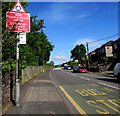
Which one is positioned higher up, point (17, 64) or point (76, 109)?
point (17, 64)

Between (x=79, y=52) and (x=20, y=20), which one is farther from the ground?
(x=79, y=52)

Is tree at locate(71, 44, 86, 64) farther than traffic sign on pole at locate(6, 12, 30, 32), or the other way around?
tree at locate(71, 44, 86, 64)

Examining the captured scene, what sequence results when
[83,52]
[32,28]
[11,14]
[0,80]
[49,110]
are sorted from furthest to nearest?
1. [83,52]
2. [32,28]
3. [11,14]
4. [49,110]
5. [0,80]

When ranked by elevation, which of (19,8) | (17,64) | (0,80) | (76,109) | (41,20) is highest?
(41,20)

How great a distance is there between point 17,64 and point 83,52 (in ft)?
352

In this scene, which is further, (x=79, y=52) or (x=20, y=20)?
(x=79, y=52)

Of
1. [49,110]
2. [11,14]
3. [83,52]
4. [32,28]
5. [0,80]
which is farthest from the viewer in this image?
[83,52]

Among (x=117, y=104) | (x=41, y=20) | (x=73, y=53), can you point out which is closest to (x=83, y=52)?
(x=73, y=53)

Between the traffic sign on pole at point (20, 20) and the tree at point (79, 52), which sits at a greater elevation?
the tree at point (79, 52)

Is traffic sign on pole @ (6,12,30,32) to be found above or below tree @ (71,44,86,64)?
below

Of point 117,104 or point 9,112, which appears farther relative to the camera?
point 117,104

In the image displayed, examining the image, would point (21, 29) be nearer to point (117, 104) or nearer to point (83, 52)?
point (117, 104)

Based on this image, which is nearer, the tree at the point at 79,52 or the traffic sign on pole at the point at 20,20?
the traffic sign on pole at the point at 20,20

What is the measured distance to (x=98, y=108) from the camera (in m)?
5.14
